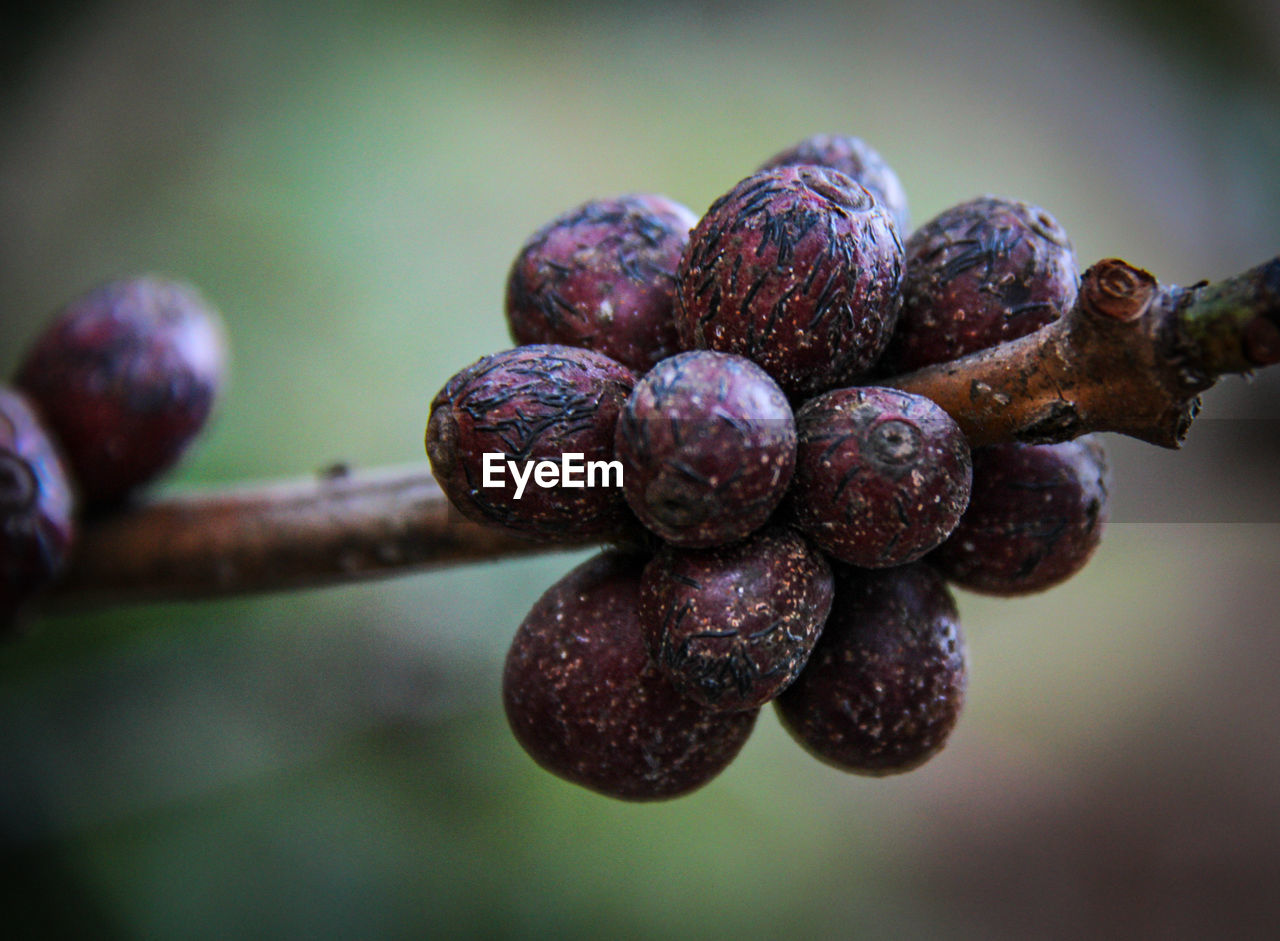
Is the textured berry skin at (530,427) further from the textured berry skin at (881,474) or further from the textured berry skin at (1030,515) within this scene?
the textured berry skin at (1030,515)

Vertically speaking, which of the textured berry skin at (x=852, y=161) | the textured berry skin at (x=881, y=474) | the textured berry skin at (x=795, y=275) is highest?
the textured berry skin at (x=852, y=161)

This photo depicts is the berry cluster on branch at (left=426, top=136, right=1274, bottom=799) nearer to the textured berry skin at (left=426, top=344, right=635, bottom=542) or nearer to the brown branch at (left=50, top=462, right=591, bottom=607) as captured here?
the textured berry skin at (left=426, top=344, right=635, bottom=542)

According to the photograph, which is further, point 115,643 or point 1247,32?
point 1247,32

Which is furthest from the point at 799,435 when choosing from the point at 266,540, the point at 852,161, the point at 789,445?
the point at 266,540

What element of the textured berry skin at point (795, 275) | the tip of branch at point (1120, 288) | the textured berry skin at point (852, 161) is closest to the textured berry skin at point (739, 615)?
the textured berry skin at point (795, 275)

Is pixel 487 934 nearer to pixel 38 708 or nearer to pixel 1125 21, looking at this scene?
pixel 38 708

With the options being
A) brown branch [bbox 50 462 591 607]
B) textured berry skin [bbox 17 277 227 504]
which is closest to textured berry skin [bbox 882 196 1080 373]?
brown branch [bbox 50 462 591 607]

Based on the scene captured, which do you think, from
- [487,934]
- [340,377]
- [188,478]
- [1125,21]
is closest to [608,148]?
[340,377]

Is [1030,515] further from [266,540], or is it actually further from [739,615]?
[266,540]
